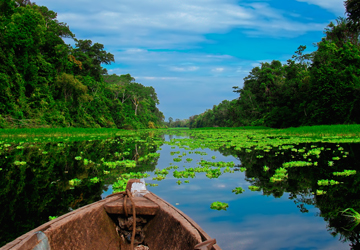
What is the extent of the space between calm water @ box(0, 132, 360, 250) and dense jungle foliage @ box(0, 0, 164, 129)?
18.5 metres

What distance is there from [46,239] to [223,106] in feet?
293

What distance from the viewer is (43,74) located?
2961 centimetres

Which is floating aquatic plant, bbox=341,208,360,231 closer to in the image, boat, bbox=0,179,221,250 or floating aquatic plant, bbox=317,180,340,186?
floating aquatic plant, bbox=317,180,340,186

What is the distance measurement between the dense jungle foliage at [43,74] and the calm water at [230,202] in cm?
1846

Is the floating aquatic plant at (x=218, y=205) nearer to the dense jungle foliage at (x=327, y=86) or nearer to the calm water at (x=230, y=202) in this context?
the calm water at (x=230, y=202)

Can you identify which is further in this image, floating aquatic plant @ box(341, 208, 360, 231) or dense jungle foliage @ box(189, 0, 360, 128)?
dense jungle foliage @ box(189, 0, 360, 128)

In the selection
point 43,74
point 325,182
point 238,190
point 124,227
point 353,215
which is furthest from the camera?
point 43,74

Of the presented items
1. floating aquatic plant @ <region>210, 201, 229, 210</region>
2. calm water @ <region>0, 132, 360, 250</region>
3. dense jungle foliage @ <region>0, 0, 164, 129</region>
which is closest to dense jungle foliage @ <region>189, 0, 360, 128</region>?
calm water @ <region>0, 132, 360, 250</region>

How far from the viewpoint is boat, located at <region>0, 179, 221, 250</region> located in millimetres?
2275

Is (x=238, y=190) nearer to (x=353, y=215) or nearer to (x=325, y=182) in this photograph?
(x=325, y=182)

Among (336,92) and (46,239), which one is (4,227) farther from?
(336,92)

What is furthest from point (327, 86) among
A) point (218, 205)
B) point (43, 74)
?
point (43, 74)

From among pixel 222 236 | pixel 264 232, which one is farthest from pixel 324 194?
pixel 222 236

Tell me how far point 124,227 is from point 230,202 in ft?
6.76
